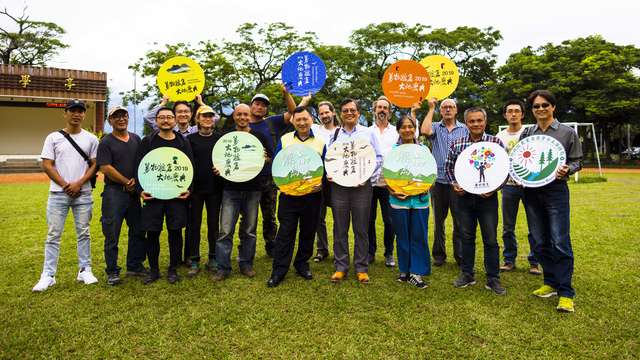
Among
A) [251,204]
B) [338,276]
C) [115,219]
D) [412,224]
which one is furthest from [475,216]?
[115,219]

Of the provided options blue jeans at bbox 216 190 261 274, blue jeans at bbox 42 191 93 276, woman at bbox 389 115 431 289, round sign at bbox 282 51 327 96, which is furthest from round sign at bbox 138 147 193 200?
woman at bbox 389 115 431 289

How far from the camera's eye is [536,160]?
12.1ft

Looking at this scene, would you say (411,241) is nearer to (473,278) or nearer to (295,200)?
(473,278)

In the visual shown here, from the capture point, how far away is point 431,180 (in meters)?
3.99

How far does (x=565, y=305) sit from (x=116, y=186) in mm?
4518

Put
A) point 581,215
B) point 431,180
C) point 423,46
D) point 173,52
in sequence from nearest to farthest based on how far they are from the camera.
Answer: point 431,180, point 581,215, point 173,52, point 423,46

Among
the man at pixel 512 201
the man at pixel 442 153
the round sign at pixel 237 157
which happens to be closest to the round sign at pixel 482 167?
the man at pixel 442 153

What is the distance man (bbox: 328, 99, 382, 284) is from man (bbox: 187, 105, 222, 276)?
1332 millimetres

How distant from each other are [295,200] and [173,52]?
2197 cm

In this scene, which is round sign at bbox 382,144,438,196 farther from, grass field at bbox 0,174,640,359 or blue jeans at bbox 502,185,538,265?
blue jeans at bbox 502,185,538,265

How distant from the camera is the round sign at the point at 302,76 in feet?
16.6

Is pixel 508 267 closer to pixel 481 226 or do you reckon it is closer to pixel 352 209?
pixel 481 226

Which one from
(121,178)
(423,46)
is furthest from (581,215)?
(423,46)

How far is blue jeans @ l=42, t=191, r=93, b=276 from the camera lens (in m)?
4.07
